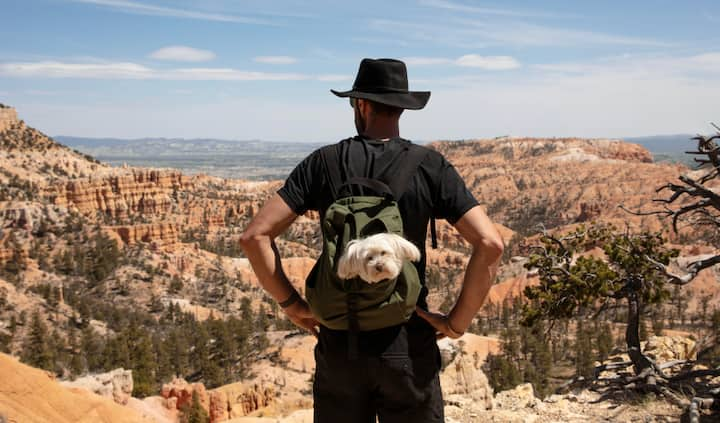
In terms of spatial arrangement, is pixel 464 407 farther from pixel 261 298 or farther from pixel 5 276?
pixel 261 298

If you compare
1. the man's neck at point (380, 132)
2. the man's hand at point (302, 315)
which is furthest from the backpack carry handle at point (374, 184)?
the man's hand at point (302, 315)

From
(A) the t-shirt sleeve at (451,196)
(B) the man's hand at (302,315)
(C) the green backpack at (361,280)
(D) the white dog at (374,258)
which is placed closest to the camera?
(D) the white dog at (374,258)

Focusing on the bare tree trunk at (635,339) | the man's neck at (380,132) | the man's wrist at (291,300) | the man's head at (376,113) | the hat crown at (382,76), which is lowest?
the bare tree trunk at (635,339)

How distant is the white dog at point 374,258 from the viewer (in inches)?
92.4

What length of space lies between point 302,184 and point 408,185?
0.49 metres

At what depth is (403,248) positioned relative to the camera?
2.42m

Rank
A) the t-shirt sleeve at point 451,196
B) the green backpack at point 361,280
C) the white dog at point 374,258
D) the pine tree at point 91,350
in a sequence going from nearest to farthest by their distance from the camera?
the white dog at point 374,258 < the green backpack at point 361,280 < the t-shirt sleeve at point 451,196 < the pine tree at point 91,350

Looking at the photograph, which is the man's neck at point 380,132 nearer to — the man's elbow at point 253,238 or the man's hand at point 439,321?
the man's elbow at point 253,238

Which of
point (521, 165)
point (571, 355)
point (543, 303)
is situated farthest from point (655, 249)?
point (521, 165)

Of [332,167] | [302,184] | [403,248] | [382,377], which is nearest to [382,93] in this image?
[332,167]

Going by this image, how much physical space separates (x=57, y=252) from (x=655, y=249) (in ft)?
185

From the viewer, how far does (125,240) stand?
67.0 metres

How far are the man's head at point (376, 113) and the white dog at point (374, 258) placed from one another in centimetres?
66

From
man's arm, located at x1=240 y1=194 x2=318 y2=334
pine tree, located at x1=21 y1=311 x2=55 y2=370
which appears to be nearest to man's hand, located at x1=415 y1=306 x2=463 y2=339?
man's arm, located at x1=240 y1=194 x2=318 y2=334
